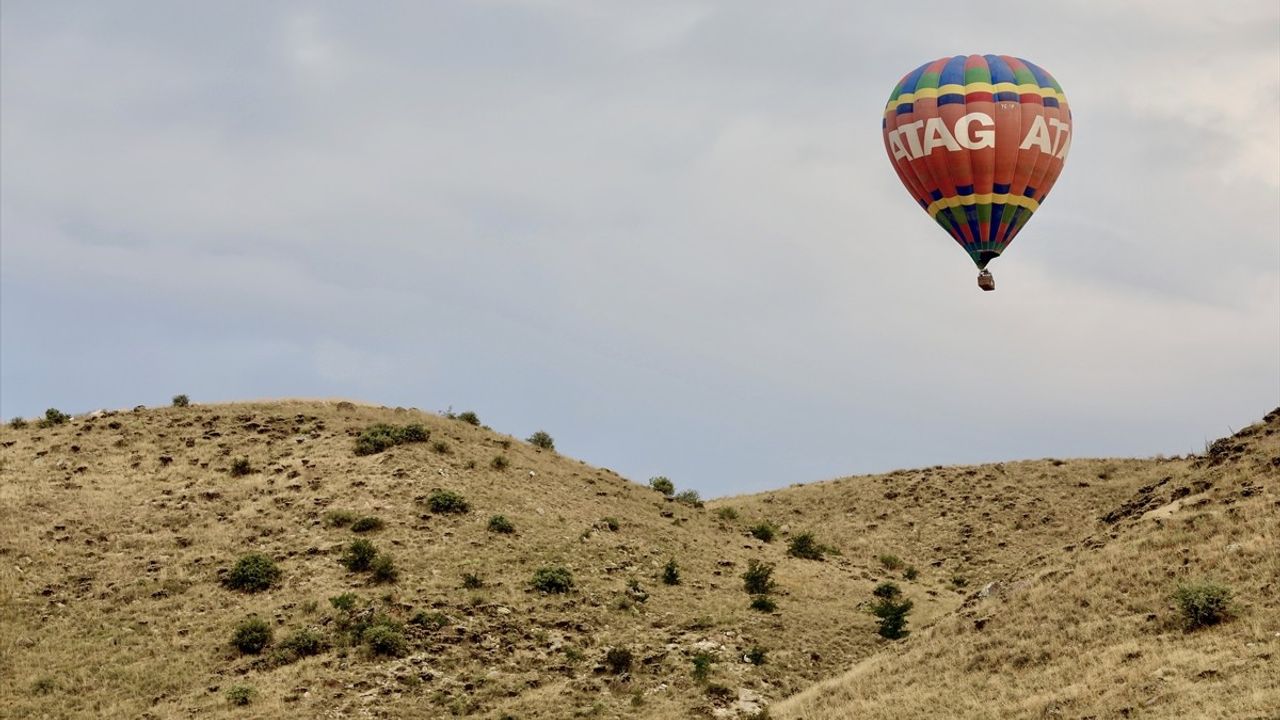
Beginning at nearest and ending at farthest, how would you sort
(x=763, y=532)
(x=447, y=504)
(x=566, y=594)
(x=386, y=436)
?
(x=566, y=594), (x=447, y=504), (x=386, y=436), (x=763, y=532)

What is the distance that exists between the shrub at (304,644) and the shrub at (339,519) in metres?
10.7

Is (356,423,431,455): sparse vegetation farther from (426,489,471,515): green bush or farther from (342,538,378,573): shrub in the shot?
(342,538,378,573): shrub

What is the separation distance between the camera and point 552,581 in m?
57.2

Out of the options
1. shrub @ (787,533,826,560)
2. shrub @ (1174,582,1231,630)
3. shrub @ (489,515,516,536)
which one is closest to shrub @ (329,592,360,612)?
shrub @ (489,515,516,536)

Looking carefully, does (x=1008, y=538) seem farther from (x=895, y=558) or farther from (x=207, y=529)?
(x=207, y=529)

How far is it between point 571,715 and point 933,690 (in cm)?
1195

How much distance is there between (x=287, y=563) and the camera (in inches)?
2291

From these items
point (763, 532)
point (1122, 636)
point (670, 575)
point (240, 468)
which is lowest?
point (1122, 636)

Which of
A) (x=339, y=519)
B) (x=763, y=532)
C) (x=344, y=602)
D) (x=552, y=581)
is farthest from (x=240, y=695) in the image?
(x=763, y=532)

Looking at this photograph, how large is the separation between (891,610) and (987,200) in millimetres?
17519

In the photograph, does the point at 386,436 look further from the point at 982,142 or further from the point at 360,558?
the point at 982,142

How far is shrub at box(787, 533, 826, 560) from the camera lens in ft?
230

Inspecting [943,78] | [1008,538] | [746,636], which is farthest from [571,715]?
[1008,538]

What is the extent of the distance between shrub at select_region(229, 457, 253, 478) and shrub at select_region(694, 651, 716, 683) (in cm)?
2830
